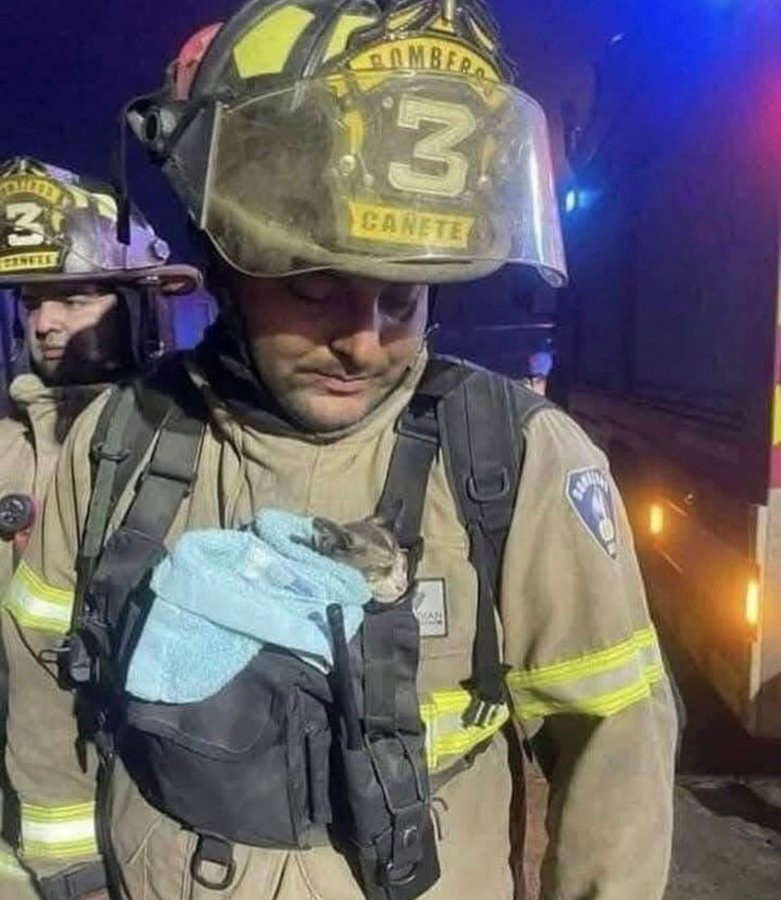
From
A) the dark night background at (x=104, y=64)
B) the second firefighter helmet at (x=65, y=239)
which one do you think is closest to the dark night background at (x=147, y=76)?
the dark night background at (x=104, y=64)

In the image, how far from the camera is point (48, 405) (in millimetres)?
2406

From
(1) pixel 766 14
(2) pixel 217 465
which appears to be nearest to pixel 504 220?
(2) pixel 217 465

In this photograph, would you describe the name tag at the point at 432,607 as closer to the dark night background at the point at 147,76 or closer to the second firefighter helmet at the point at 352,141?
the second firefighter helmet at the point at 352,141

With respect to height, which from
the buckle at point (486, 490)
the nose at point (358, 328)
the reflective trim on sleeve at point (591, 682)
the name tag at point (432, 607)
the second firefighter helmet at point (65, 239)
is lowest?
the reflective trim on sleeve at point (591, 682)

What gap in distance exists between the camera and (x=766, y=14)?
12.3 feet

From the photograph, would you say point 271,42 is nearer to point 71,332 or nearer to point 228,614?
point 228,614

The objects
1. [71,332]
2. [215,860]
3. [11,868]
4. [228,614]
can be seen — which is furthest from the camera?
[71,332]

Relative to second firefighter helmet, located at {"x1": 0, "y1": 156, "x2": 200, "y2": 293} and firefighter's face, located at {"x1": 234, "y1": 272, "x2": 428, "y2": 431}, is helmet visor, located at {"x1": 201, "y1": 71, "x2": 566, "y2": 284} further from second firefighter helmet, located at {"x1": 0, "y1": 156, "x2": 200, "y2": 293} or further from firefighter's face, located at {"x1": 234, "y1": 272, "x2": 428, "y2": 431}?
second firefighter helmet, located at {"x1": 0, "y1": 156, "x2": 200, "y2": 293}

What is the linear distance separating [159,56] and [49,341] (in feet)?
36.0

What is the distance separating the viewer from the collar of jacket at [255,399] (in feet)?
5.40

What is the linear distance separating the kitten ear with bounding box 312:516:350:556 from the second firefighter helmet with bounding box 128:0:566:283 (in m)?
0.34

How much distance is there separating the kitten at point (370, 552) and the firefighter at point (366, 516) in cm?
3

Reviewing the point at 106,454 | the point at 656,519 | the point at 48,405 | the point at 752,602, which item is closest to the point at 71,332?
the point at 48,405

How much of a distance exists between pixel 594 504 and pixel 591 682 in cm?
24
